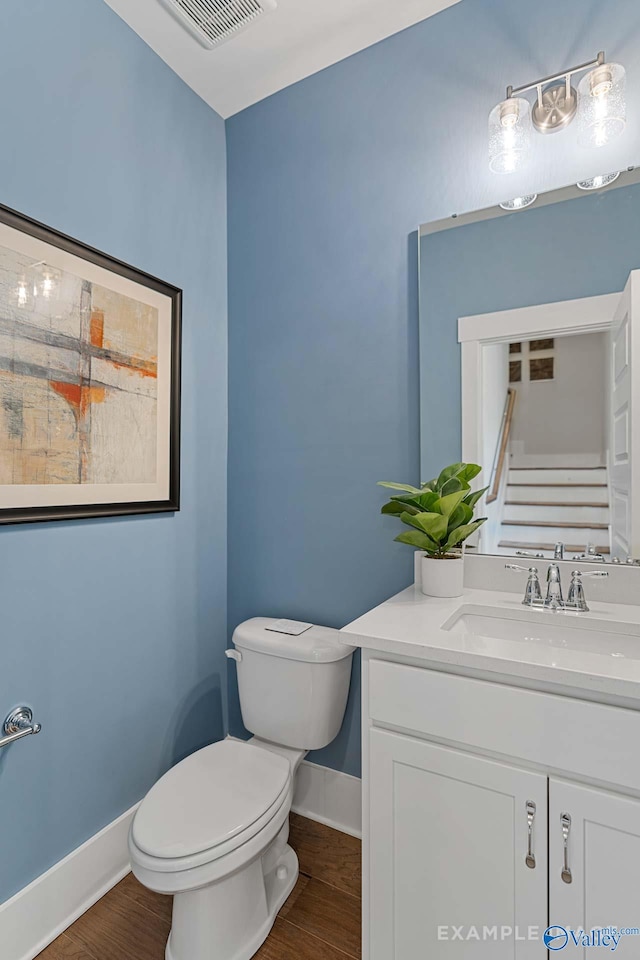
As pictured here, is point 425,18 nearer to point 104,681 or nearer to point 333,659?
point 333,659

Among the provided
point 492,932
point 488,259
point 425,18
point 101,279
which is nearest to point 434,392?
point 488,259

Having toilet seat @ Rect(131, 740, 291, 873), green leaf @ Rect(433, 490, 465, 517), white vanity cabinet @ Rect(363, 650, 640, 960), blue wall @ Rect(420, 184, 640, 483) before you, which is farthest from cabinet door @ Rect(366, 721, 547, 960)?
blue wall @ Rect(420, 184, 640, 483)

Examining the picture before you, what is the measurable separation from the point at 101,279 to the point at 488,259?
1.14 meters

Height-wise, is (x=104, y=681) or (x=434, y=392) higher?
(x=434, y=392)

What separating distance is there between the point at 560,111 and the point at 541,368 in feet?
2.27

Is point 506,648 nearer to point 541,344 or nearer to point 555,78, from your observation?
point 541,344

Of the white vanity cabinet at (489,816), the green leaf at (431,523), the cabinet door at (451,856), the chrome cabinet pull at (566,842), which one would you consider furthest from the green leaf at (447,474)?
the chrome cabinet pull at (566,842)

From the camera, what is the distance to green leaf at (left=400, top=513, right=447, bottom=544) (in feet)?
4.33

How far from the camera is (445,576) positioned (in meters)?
1.38

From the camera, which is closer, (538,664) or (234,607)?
(538,664)

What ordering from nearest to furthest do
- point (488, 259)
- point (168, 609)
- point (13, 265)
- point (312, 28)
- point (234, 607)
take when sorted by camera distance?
point (13, 265) → point (488, 259) → point (312, 28) → point (168, 609) → point (234, 607)

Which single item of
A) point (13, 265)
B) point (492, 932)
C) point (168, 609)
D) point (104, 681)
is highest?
point (13, 265)

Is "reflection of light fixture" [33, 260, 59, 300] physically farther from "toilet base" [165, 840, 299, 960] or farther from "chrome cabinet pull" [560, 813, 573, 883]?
"chrome cabinet pull" [560, 813, 573, 883]

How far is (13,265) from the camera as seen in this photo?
126cm
